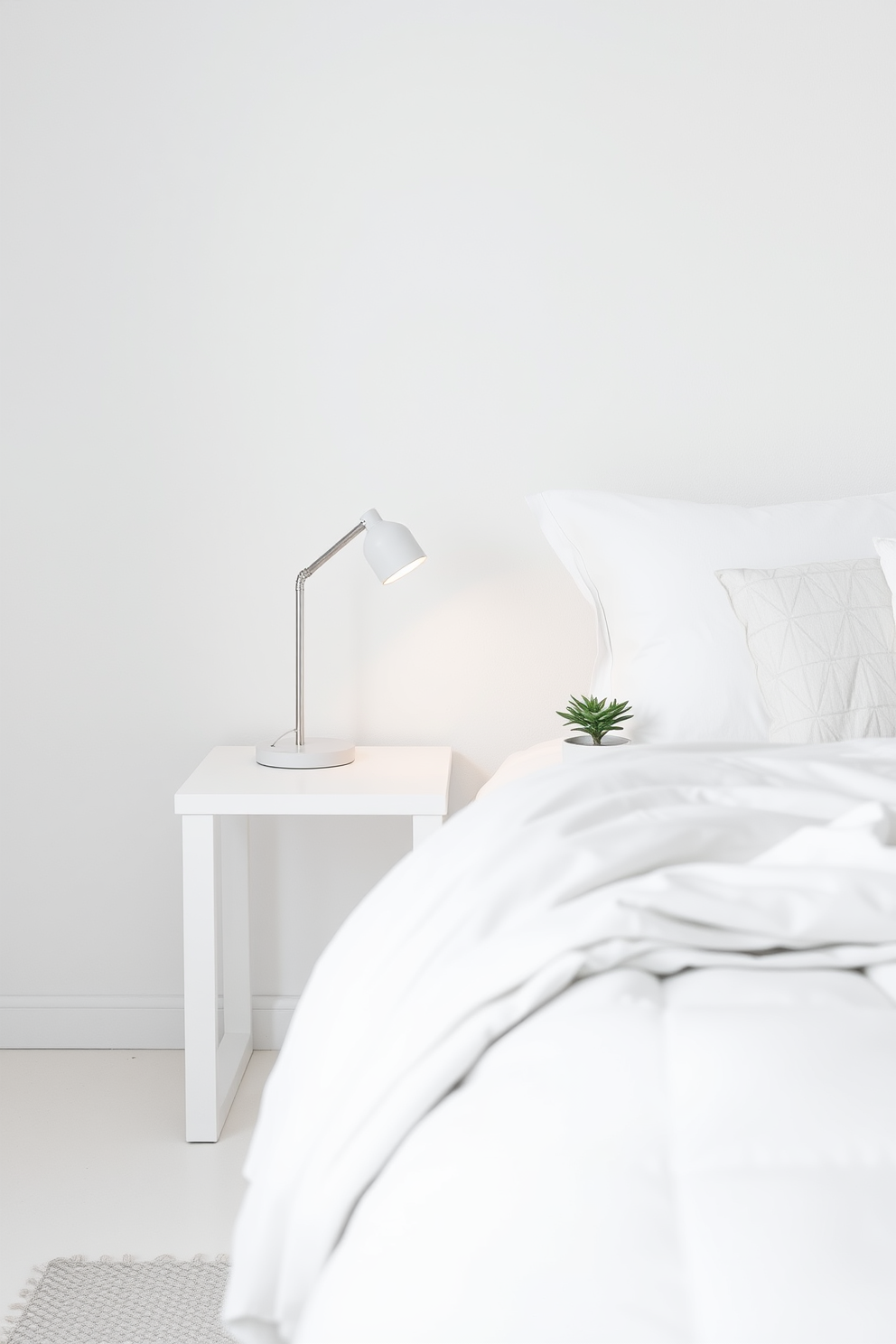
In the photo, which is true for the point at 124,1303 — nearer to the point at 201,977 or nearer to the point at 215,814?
the point at 201,977

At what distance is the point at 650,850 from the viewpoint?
3.31 ft

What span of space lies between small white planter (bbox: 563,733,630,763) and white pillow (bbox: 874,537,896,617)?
1.58ft

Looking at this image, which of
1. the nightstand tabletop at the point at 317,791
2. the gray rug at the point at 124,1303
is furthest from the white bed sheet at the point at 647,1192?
the nightstand tabletop at the point at 317,791

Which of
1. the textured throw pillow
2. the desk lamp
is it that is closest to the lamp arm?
the desk lamp

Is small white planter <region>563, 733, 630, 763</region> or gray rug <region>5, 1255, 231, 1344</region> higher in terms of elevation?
small white planter <region>563, 733, 630, 763</region>

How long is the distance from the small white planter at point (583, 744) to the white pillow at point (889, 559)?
481 mm

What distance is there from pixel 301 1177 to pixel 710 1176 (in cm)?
37

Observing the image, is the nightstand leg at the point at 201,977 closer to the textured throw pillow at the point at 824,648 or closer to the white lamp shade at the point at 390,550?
the white lamp shade at the point at 390,550

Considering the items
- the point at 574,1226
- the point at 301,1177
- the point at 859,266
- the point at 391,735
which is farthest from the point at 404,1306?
the point at 859,266

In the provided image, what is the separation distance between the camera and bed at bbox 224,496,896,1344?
25.5 inches

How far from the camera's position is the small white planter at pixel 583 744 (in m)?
1.86

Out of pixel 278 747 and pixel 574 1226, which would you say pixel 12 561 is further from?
pixel 574 1226

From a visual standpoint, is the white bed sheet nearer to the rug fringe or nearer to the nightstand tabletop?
the rug fringe

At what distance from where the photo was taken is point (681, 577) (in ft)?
6.61
